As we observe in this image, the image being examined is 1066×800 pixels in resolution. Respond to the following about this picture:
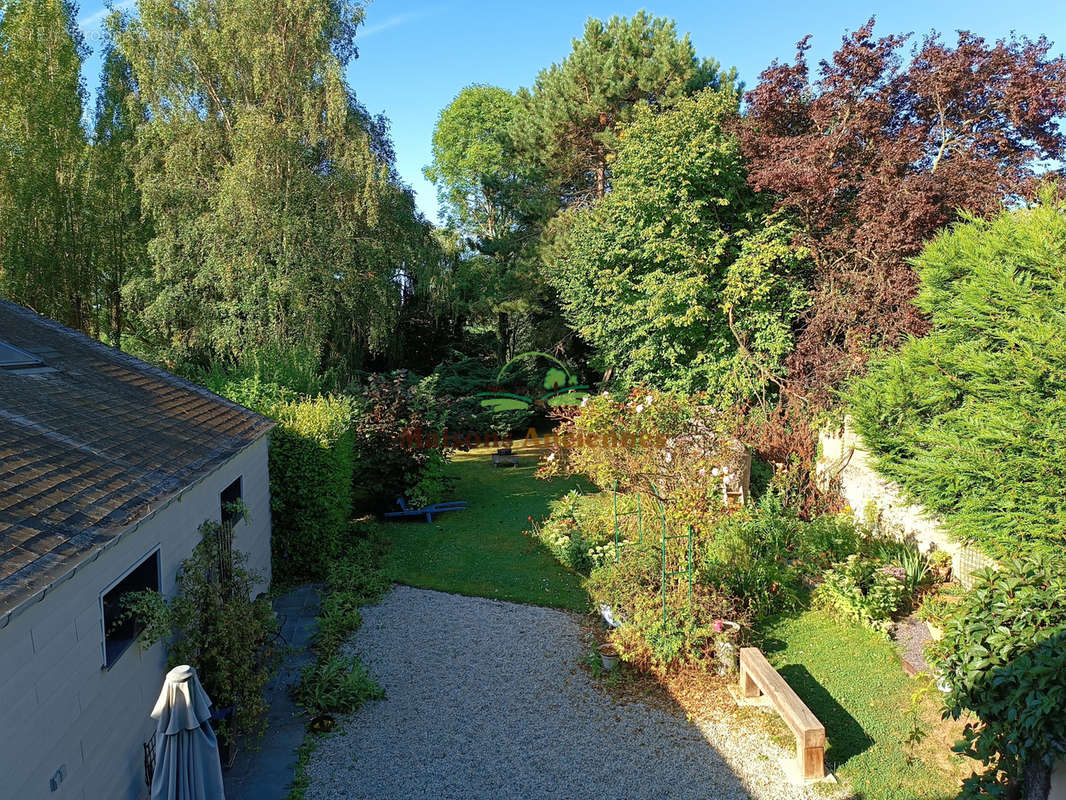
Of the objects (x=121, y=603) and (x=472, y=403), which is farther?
(x=472, y=403)

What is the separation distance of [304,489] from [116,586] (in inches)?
222

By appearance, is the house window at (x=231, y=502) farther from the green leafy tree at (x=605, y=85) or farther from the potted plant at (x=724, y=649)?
the green leafy tree at (x=605, y=85)

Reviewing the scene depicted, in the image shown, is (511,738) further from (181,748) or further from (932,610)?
(932,610)

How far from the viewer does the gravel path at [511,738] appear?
6156mm

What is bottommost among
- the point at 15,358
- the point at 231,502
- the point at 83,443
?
the point at 231,502

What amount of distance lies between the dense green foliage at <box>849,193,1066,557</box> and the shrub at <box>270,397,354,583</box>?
9147 millimetres

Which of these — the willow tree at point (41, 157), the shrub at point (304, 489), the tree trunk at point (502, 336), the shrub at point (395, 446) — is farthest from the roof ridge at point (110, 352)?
the tree trunk at point (502, 336)

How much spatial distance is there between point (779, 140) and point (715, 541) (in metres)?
10.2

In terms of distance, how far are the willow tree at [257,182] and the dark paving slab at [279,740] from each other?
988cm

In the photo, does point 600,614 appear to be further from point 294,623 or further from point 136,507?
point 136,507

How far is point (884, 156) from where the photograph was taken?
45.2ft

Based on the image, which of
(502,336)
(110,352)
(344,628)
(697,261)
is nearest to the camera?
(344,628)

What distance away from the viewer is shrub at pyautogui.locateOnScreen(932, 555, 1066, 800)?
4238 millimetres

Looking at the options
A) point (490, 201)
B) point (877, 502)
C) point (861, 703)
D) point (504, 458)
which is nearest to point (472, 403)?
point (504, 458)
